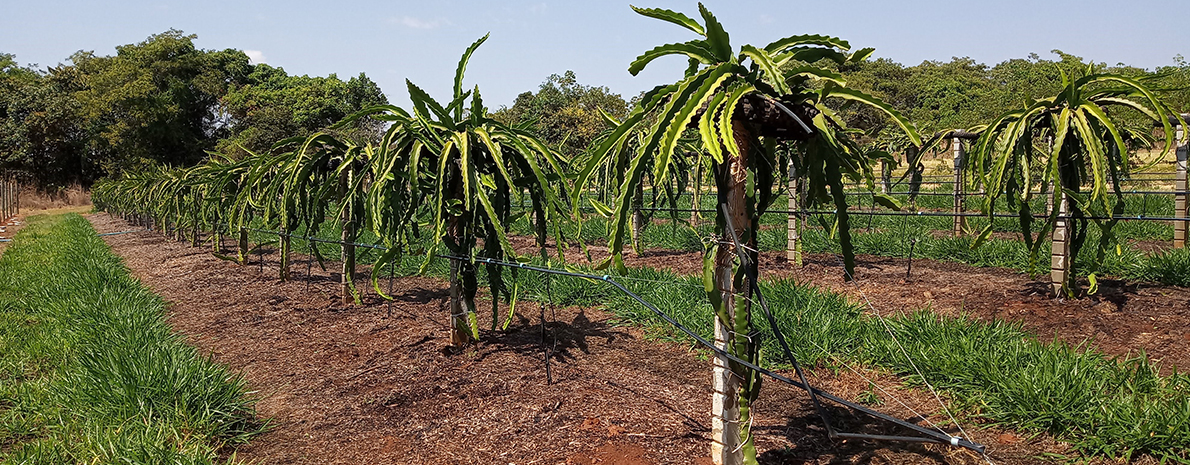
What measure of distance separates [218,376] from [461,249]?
1535 mm

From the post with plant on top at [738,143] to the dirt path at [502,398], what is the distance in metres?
0.76

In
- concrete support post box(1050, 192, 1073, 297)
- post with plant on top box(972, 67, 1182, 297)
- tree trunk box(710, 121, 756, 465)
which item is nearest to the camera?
tree trunk box(710, 121, 756, 465)

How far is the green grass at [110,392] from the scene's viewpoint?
2.98 metres

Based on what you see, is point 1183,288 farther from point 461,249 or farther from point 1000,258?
point 461,249

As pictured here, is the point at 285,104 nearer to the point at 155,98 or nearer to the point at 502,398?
the point at 155,98

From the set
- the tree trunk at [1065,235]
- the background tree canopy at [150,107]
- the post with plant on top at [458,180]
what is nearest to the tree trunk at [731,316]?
the post with plant on top at [458,180]

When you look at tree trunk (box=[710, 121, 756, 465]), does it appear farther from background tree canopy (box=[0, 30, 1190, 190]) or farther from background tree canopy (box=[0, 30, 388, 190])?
background tree canopy (box=[0, 30, 388, 190])

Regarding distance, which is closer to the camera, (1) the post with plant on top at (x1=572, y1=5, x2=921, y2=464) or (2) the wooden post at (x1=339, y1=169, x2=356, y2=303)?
(1) the post with plant on top at (x1=572, y1=5, x2=921, y2=464)

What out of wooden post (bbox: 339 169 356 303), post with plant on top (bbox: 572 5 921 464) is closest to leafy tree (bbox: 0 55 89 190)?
wooden post (bbox: 339 169 356 303)

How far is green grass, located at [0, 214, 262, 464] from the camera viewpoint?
2.98 meters

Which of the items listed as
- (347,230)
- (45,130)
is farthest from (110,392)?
(45,130)

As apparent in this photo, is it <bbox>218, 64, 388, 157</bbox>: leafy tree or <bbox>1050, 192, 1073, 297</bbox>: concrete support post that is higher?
<bbox>218, 64, 388, 157</bbox>: leafy tree

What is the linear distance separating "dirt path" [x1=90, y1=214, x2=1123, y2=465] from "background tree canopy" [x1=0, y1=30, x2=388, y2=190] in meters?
26.2

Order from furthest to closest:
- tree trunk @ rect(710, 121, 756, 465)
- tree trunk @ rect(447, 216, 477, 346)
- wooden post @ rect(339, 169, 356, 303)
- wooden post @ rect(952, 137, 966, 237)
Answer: wooden post @ rect(952, 137, 966, 237), wooden post @ rect(339, 169, 356, 303), tree trunk @ rect(447, 216, 477, 346), tree trunk @ rect(710, 121, 756, 465)
